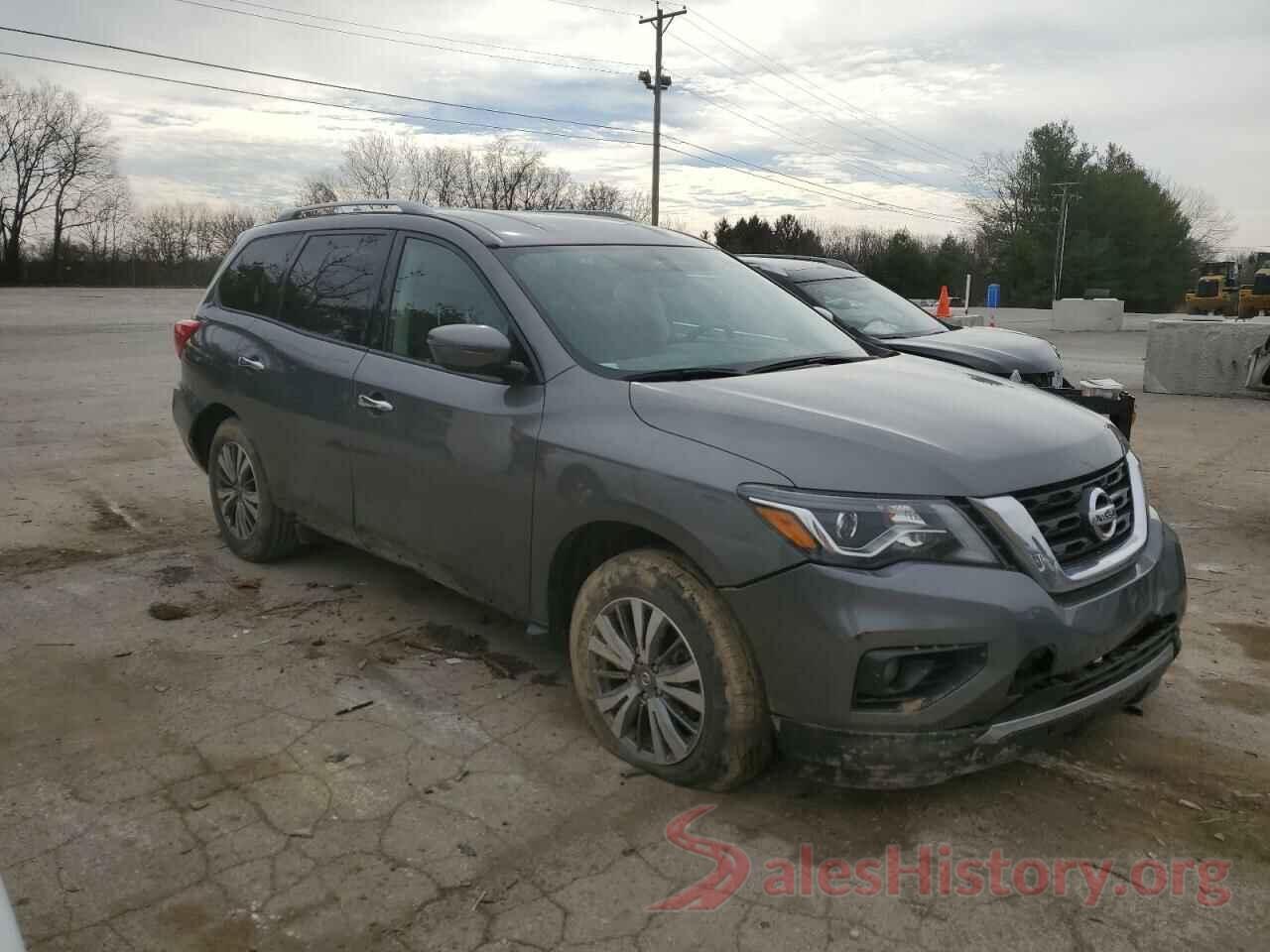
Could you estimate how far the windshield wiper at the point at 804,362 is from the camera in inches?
148

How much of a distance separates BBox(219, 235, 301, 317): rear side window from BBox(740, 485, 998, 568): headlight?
3.39m

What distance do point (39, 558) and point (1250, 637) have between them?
6.13 metres

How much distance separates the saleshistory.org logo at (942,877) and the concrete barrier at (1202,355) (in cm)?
1243

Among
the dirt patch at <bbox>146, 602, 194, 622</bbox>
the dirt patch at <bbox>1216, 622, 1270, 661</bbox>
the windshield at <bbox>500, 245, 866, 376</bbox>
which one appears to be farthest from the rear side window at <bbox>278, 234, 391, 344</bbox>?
the dirt patch at <bbox>1216, 622, 1270, 661</bbox>

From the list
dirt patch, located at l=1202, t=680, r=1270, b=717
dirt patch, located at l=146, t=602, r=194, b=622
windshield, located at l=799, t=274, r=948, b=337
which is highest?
windshield, located at l=799, t=274, r=948, b=337

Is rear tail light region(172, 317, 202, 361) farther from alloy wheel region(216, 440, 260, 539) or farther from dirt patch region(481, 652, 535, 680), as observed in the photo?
dirt patch region(481, 652, 535, 680)

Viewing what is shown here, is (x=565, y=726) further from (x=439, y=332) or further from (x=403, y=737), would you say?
(x=439, y=332)

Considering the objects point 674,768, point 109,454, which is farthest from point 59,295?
point 674,768

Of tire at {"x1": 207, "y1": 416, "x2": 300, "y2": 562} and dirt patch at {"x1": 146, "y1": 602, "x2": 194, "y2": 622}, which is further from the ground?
tire at {"x1": 207, "y1": 416, "x2": 300, "y2": 562}

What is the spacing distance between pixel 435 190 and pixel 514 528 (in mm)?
77663

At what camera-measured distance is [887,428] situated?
3.05 m

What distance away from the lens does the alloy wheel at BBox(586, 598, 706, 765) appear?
3.13 meters

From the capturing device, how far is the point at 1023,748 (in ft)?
9.41

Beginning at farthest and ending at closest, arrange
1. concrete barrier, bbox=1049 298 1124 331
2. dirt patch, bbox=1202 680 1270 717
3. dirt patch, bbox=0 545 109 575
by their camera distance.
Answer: concrete barrier, bbox=1049 298 1124 331
dirt patch, bbox=0 545 109 575
dirt patch, bbox=1202 680 1270 717
